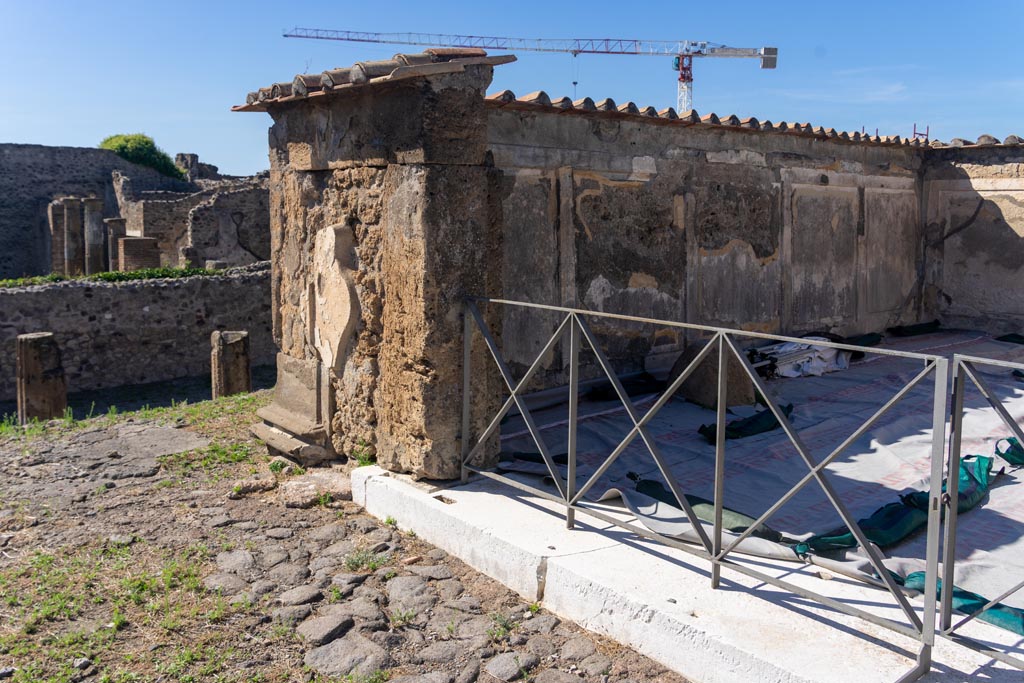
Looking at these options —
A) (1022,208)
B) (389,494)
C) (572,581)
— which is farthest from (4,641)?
(1022,208)

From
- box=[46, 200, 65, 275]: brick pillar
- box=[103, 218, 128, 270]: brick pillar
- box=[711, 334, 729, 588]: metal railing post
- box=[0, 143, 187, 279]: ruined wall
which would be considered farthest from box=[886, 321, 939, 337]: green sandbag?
box=[0, 143, 187, 279]: ruined wall

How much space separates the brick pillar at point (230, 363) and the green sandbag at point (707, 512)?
635 cm

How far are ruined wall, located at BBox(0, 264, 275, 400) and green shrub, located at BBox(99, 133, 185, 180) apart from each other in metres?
19.7

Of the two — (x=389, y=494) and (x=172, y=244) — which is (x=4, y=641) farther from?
(x=172, y=244)

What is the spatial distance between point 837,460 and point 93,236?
69.5 feet

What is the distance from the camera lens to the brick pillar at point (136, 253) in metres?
18.3

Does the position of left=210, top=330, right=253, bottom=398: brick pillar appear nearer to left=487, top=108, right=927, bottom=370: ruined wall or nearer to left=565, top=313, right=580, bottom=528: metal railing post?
left=487, top=108, right=927, bottom=370: ruined wall

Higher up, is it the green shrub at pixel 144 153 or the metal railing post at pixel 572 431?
the green shrub at pixel 144 153

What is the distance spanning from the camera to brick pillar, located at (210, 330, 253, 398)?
32.0ft

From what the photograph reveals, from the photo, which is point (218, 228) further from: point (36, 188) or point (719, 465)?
point (719, 465)

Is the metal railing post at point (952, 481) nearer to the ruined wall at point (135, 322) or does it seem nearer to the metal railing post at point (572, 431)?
the metal railing post at point (572, 431)

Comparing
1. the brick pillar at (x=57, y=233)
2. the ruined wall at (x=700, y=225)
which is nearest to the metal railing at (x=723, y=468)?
the ruined wall at (x=700, y=225)

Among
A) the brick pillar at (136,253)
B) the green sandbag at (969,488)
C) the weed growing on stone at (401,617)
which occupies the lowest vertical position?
the weed growing on stone at (401,617)

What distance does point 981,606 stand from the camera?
3.06 metres
